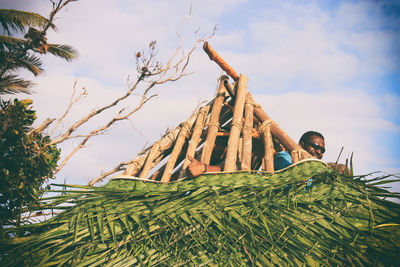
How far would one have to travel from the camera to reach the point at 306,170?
1765mm

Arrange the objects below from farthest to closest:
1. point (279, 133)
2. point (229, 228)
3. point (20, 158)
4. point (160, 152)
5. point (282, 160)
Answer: point (20, 158), point (160, 152), point (279, 133), point (282, 160), point (229, 228)

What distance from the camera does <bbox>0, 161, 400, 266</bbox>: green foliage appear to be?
1.24 m

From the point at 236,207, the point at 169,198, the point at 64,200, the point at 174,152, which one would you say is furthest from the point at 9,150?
the point at 236,207

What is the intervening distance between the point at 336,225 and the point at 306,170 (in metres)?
0.49

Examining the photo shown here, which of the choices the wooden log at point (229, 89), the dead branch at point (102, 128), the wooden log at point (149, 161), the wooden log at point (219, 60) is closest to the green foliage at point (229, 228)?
the wooden log at point (149, 161)

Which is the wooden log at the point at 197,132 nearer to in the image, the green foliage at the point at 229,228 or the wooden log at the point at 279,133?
the wooden log at the point at 279,133

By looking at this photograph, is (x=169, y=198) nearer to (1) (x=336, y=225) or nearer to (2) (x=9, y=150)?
(1) (x=336, y=225)

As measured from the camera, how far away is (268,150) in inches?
104

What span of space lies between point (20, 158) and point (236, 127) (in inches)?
107

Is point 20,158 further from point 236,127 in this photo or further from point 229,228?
point 229,228

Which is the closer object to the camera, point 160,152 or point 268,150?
point 268,150

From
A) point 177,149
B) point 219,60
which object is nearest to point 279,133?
point 177,149

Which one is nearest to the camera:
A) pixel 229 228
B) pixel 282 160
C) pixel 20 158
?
pixel 229 228

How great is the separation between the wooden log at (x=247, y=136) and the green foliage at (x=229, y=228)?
83 centimetres
